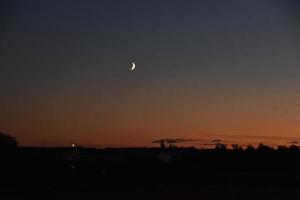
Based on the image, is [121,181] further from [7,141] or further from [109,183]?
[7,141]

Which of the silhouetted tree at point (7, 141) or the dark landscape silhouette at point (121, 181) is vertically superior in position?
the silhouetted tree at point (7, 141)

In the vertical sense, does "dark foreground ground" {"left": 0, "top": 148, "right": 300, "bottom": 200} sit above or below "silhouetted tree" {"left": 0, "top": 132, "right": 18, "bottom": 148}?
below

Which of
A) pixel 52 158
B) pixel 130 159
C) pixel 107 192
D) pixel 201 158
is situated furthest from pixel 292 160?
pixel 107 192

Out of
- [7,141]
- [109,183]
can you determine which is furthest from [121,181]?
[7,141]

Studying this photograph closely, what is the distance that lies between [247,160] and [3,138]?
42489 mm

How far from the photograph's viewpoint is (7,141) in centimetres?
9925

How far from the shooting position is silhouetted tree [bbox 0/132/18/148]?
305ft

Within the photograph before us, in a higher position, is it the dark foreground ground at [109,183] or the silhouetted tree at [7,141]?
the silhouetted tree at [7,141]

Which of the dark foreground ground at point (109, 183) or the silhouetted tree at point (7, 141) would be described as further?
the silhouetted tree at point (7, 141)

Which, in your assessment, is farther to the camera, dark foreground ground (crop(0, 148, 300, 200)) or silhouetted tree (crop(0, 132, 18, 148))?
silhouetted tree (crop(0, 132, 18, 148))

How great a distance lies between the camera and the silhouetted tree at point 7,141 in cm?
9307

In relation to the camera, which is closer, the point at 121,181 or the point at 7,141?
the point at 121,181

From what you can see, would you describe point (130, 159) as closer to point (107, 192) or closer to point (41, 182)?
point (41, 182)

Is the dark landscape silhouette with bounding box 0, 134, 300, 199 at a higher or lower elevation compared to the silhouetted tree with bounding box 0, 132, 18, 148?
lower
